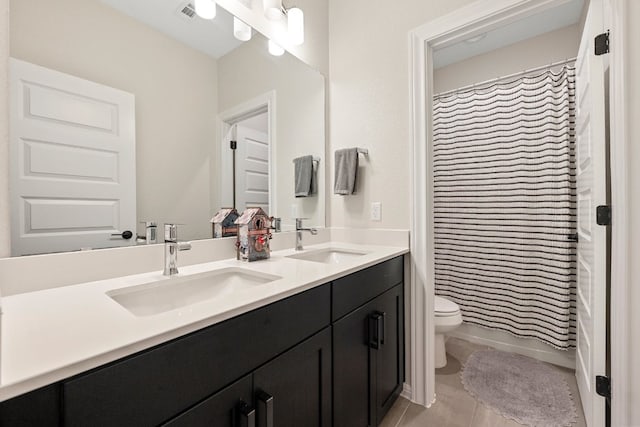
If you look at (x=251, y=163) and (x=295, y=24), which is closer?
(x=251, y=163)

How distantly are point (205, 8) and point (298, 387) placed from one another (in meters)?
1.53

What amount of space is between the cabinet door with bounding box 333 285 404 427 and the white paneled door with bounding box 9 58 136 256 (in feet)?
2.96

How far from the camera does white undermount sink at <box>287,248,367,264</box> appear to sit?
1641 mm

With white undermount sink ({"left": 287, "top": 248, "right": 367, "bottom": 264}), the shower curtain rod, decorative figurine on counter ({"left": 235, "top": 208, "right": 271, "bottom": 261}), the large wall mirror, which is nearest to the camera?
the large wall mirror

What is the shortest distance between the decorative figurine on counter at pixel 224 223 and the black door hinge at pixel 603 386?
1694 millimetres

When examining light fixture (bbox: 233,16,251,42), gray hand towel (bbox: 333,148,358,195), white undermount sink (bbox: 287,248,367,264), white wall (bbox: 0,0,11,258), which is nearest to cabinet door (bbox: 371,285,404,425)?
white undermount sink (bbox: 287,248,367,264)

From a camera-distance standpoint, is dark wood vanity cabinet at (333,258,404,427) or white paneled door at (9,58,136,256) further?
dark wood vanity cabinet at (333,258,404,427)

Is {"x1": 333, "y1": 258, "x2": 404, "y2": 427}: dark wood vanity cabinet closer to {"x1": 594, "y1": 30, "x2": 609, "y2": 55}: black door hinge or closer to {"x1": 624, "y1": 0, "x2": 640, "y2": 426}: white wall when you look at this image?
{"x1": 624, "y1": 0, "x2": 640, "y2": 426}: white wall

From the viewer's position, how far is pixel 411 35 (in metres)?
1.65

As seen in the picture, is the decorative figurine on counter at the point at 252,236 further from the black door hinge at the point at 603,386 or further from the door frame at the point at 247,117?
the black door hinge at the point at 603,386

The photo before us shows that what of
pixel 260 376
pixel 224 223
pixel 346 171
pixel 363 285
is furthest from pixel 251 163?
pixel 260 376

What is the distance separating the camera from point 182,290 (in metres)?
1.02

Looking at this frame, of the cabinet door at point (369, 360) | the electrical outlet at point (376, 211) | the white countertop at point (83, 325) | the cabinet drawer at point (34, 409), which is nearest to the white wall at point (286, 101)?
the electrical outlet at point (376, 211)

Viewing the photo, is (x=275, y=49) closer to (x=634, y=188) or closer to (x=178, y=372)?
(x=178, y=372)
